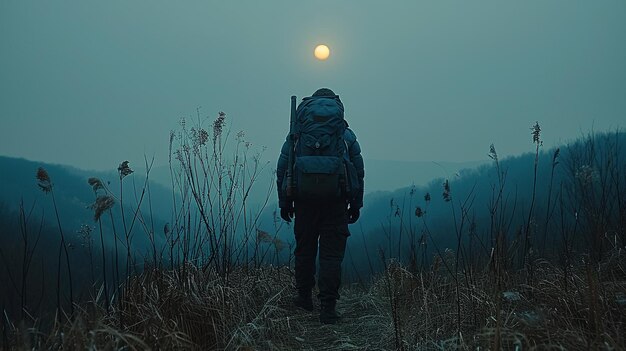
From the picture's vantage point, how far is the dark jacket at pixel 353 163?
12.7 ft

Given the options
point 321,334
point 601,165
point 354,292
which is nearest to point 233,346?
point 321,334

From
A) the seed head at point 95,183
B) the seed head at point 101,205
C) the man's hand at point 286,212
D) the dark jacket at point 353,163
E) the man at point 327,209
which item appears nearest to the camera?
the seed head at point 101,205

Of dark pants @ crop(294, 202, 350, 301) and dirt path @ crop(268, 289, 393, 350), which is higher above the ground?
dark pants @ crop(294, 202, 350, 301)

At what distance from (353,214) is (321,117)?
0.86 m

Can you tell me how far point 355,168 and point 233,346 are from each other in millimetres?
1713

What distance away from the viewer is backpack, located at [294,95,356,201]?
3.62 metres

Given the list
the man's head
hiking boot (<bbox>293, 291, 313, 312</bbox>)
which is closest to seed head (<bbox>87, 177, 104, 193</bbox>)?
the man's head

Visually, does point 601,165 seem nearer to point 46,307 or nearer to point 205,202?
point 205,202

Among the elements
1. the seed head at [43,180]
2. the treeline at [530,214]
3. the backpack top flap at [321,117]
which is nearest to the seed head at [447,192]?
the treeline at [530,214]

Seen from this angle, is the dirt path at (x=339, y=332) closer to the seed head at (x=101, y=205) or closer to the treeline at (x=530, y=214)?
the treeline at (x=530, y=214)

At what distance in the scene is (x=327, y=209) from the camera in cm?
389

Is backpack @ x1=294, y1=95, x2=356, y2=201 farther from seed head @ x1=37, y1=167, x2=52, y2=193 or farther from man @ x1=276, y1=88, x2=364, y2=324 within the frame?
seed head @ x1=37, y1=167, x2=52, y2=193

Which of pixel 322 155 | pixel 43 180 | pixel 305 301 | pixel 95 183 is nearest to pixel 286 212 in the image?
pixel 322 155

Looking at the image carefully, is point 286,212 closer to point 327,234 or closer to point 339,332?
point 327,234
